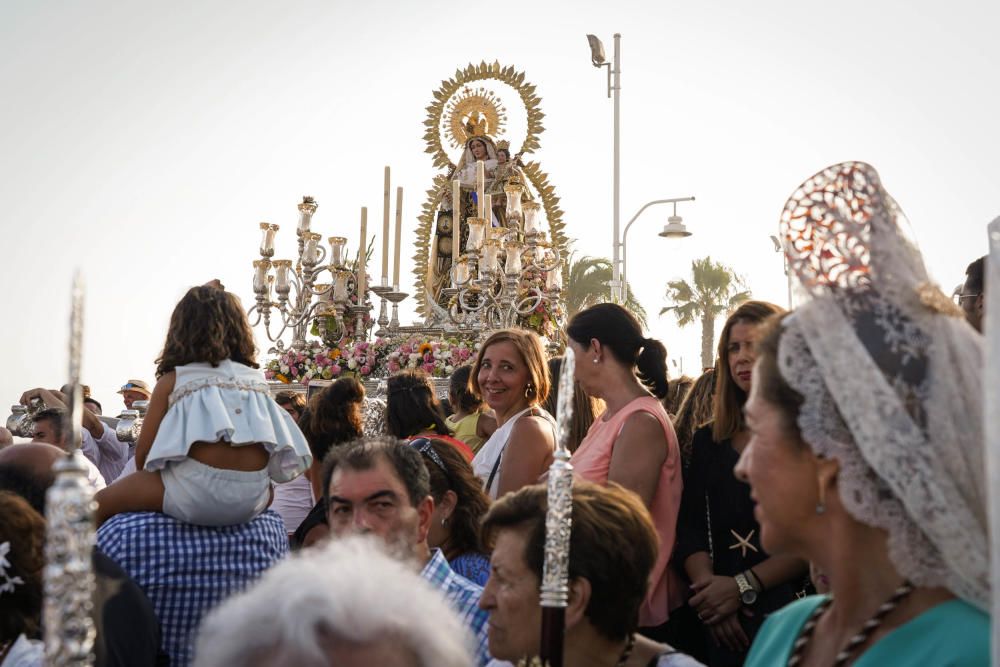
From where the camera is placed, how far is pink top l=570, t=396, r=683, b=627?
414 cm

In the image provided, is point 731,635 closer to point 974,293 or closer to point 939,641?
point 974,293

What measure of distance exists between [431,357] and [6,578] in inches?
339

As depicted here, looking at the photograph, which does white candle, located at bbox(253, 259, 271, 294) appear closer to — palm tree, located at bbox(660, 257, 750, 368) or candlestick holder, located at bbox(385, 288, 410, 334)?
candlestick holder, located at bbox(385, 288, 410, 334)

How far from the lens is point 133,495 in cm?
409

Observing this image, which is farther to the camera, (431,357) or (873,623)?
(431,357)

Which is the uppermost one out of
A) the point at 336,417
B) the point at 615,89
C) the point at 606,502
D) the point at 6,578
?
the point at 615,89

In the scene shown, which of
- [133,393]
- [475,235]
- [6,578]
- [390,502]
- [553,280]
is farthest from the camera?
[553,280]

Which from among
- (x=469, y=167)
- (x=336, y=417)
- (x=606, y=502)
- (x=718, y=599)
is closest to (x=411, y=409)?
(x=336, y=417)

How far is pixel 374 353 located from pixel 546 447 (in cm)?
713

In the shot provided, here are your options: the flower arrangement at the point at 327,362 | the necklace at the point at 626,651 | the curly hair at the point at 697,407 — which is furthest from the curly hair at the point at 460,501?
the flower arrangement at the point at 327,362

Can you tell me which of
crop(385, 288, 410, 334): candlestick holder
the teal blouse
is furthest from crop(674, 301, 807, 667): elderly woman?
crop(385, 288, 410, 334): candlestick holder

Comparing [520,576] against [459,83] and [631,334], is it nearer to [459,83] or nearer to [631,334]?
[631,334]

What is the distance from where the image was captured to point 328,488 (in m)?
3.74

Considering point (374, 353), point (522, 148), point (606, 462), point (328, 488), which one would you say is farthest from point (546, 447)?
point (522, 148)
